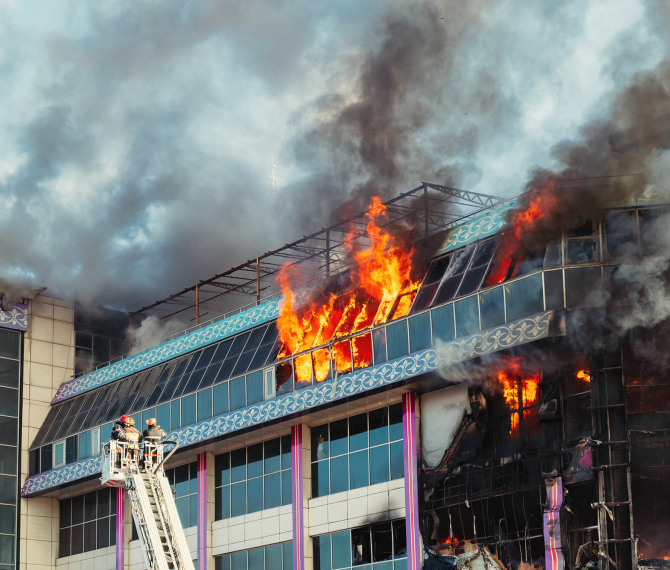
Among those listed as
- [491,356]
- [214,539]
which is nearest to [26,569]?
[214,539]

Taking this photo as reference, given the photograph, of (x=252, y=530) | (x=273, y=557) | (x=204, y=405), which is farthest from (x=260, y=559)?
(x=204, y=405)

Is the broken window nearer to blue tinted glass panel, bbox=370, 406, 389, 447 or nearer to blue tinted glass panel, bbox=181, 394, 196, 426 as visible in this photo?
blue tinted glass panel, bbox=370, 406, 389, 447

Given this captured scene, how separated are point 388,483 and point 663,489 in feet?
29.3

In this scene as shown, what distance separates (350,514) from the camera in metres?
38.6

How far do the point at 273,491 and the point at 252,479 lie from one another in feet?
4.63

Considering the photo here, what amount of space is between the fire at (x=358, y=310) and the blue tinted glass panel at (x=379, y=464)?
281 centimetres

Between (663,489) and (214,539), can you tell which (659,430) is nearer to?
(663,489)

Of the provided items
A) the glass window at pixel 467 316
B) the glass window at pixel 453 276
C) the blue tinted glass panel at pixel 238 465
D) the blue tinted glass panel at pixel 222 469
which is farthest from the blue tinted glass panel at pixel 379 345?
the blue tinted glass panel at pixel 222 469

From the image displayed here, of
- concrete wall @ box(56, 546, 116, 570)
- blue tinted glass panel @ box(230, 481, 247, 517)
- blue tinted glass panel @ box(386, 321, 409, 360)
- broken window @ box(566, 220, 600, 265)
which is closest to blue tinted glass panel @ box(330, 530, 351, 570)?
blue tinted glass panel @ box(230, 481, 247, 517)

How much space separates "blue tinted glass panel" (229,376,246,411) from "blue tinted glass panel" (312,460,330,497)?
3615mm

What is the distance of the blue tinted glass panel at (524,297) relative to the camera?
109 feet

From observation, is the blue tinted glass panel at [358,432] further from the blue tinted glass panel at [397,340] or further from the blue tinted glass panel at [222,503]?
the blue tinted glass panel at [222,503]

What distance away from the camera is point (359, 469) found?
38781 millimetres

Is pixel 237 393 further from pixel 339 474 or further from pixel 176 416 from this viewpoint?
pixel 339 474
